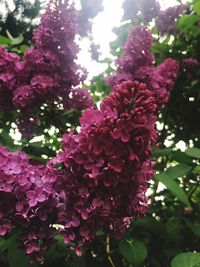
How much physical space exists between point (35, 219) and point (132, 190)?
0.96ft

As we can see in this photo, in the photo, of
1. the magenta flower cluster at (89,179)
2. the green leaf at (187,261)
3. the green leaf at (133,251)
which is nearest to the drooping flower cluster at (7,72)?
the magenta flower cluster at (89,179)

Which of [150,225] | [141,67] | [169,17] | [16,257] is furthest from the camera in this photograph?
[169,17]

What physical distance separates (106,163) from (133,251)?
0.51 meters

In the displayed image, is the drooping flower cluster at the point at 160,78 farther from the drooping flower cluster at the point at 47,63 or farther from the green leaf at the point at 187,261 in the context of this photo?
the green leaf at the point at 187,261

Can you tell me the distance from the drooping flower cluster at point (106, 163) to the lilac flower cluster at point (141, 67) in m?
0.91

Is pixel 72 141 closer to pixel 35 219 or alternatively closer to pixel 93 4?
pixel 35 219

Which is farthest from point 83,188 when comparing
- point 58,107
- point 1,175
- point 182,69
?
point 182,69

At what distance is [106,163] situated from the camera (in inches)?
47.3

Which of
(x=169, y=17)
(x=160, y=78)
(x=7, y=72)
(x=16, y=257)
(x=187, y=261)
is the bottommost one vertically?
(x=16, y=257)

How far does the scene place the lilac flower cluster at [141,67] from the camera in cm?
214

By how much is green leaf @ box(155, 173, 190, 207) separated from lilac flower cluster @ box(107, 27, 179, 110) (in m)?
0.62

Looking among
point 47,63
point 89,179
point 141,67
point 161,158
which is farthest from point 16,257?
point 161,158

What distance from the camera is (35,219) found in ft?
4.17

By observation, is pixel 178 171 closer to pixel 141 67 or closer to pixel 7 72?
pixel 141 67
